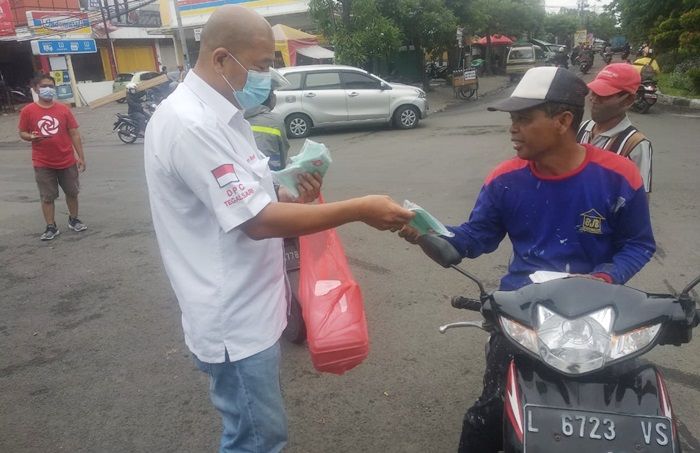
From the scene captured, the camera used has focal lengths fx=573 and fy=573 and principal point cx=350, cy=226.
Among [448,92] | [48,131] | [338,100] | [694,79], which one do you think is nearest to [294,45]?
[448,92]

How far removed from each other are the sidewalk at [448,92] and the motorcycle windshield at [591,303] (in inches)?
688

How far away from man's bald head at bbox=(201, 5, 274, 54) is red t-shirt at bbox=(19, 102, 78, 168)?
205 inches

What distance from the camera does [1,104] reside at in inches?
1031

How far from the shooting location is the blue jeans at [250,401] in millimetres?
1805

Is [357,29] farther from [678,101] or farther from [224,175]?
[224,175]

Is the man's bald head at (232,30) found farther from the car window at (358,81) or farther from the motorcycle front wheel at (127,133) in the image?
the motorcycle front wheel at (127,133)

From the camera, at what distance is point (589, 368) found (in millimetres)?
1462

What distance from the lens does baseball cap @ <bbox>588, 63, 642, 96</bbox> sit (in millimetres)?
3295

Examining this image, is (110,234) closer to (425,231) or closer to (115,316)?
(115,316)

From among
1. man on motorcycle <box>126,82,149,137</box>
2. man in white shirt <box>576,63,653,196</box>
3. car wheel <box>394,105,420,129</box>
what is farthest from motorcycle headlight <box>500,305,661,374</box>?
man on motorcycle <box>126,82,149,137</box>

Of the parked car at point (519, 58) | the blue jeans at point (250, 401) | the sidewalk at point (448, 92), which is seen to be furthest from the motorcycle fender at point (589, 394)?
the parked car at point (519, 58)

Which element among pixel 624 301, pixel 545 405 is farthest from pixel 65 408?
pixel 624 301

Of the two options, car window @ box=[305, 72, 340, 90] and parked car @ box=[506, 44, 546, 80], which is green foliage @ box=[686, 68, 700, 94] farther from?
parked car @ box=[506, 44, 546, 80]

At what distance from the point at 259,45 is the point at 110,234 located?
17.3 ft
